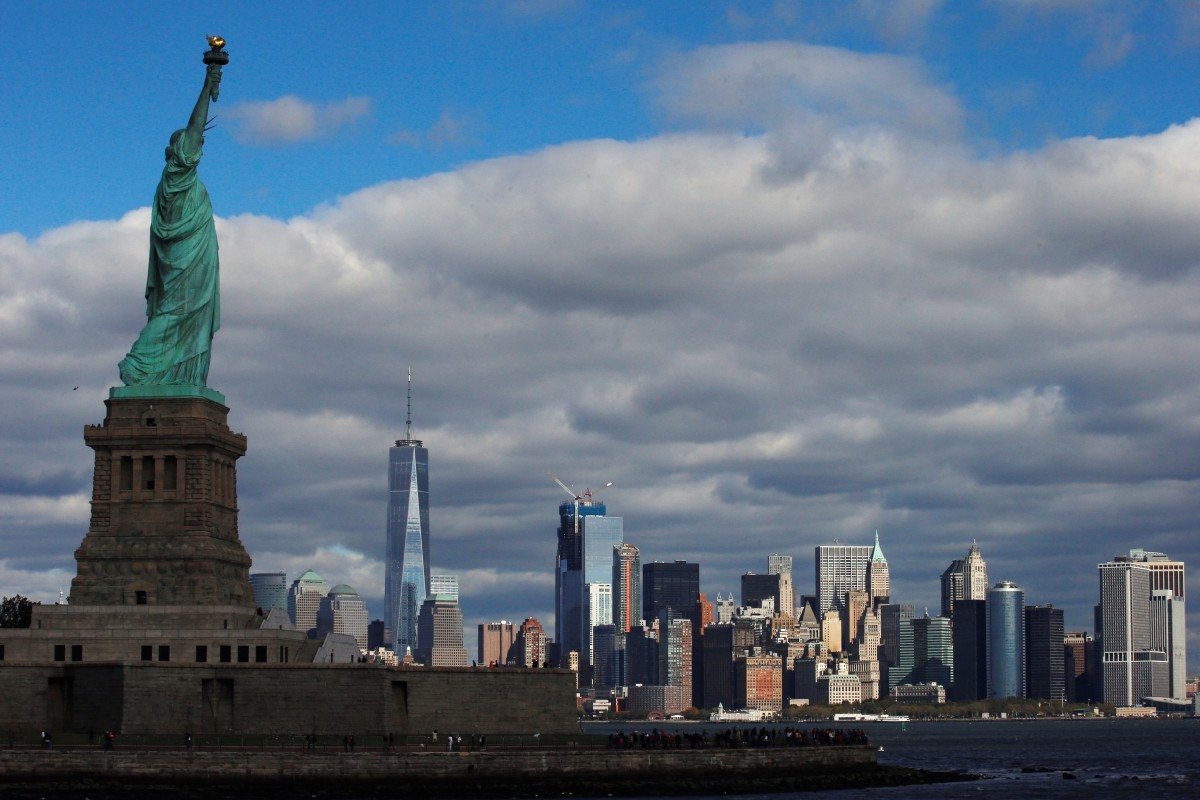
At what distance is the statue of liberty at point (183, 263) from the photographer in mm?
103312

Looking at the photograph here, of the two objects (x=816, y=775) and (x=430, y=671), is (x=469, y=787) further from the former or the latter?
(x=816, y=775)

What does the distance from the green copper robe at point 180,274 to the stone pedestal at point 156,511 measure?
272 cm

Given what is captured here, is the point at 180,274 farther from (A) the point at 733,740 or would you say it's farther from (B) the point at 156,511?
(A) the point at 733,740

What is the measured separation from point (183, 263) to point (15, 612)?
4060 cm

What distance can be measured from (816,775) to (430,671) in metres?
21.0

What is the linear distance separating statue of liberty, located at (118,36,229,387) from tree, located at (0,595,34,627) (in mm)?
31250

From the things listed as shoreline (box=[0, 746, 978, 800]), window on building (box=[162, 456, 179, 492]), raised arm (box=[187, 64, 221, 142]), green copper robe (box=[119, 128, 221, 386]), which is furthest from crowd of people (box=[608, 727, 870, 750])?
raised arm (box=[187, 64, 221, 142])

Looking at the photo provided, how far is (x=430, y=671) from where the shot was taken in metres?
100

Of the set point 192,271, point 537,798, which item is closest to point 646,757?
point 537,798

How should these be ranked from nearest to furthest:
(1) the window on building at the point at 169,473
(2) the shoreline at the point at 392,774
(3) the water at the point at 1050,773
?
(2) the shoreline at the point at 392,774 → (1) the window on building at the point at 169,473 → (3) the water at the point at 1050,773

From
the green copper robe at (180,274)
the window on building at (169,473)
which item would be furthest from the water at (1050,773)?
the green copper robe at (180,274)

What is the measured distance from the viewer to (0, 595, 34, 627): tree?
129250 millimetres

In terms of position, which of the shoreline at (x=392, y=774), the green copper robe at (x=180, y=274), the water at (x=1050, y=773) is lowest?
the water at (x=1050, y=773)

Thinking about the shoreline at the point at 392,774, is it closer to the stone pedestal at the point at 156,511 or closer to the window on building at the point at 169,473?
the stone pedestal at the point at 156,511
